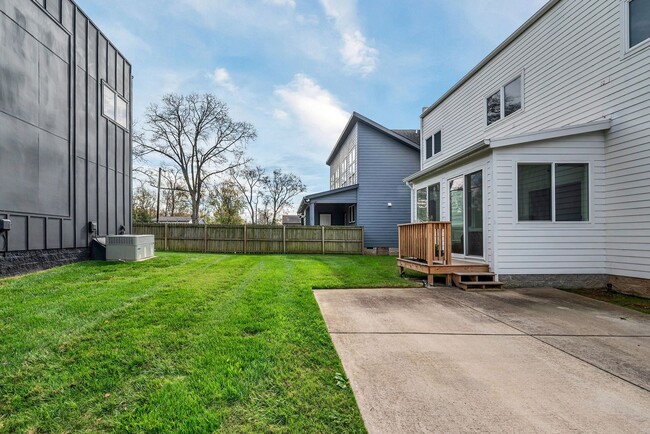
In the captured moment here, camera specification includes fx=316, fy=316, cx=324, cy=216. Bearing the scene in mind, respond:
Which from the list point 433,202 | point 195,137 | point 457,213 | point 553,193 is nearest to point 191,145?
point 195,137

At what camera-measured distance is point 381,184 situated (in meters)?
15.5

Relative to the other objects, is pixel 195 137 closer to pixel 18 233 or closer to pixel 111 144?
pixel 111 144

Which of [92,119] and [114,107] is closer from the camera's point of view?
[92,119]

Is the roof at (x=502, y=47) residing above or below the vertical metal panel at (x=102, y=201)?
above

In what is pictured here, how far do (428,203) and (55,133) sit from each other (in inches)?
384

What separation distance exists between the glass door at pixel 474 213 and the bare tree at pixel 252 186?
2767 cm

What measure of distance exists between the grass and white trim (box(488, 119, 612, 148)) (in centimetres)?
303

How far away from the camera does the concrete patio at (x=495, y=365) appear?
1.96 m

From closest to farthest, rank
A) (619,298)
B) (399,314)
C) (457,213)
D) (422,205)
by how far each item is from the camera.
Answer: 1. (399,314)
2. (619,298)
3. (457,213)
4. (422,205)

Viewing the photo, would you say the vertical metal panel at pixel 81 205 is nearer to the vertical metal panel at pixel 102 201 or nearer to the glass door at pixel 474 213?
the vertical metal panel at pixel 102 201

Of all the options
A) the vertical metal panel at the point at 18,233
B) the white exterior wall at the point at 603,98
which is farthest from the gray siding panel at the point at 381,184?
the vertical metal panel at the point at 18,233

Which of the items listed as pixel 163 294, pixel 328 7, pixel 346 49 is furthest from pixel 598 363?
pixel 346 49

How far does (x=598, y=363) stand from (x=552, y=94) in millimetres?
7026

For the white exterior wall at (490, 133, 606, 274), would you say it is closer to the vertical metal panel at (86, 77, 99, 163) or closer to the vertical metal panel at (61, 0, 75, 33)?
the vertical metal panel at (86, 77, 99, 163)
